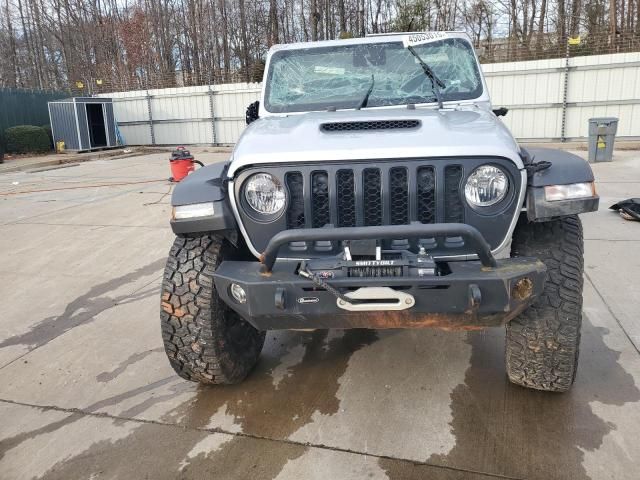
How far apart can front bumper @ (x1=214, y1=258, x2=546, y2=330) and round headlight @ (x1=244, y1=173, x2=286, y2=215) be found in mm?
306

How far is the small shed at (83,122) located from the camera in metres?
19.8

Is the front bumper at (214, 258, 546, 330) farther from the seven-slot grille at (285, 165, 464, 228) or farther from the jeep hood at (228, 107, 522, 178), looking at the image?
the jeep hood at (228, 107, 522, 178)

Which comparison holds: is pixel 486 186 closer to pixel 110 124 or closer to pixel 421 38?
pixel 421 38

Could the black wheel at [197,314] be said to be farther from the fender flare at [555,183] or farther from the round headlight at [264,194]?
the fender flare at [555,183]

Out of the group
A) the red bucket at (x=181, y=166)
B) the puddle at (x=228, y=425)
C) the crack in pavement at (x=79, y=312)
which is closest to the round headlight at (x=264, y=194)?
the puddle at (x=228, y=425)

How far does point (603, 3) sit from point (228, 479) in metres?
26.9

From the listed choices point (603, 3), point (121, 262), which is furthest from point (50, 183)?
point (603, 3)

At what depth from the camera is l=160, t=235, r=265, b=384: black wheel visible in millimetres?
2768

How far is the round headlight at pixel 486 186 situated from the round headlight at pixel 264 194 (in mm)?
874

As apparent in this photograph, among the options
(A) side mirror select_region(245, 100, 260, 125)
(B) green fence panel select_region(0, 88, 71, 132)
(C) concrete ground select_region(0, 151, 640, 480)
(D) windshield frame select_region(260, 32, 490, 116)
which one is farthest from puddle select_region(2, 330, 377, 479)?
(B) green fence panel select_region(0, 88, 71, 132)

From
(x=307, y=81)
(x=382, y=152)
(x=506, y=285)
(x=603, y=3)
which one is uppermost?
(x=603, y=3)

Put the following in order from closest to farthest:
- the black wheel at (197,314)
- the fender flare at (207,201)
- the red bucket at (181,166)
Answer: the fender flare at (207,201), the black wheel at (197,314), the red bucket at (181,166)

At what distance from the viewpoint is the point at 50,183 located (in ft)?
41.1

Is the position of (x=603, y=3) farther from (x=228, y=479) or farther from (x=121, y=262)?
(x=228, y=479)
